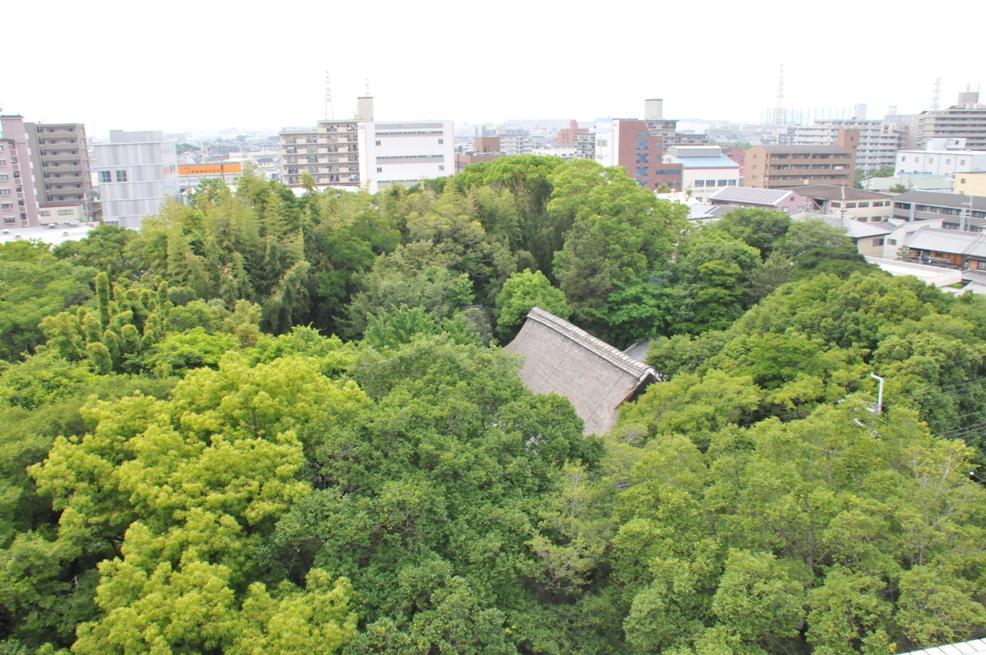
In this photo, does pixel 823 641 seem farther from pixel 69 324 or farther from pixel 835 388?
pixel 69 324

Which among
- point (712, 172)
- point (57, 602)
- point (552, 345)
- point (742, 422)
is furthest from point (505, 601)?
point (712, 172)

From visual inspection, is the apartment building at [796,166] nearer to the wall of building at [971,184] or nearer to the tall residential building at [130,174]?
the wall of building at [971,184]

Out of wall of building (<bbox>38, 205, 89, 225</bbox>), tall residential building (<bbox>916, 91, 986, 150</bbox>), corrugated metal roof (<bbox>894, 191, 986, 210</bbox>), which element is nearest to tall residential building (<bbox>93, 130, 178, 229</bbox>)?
wall of building (<bbox>38, 205, 89, 225</bbox>)

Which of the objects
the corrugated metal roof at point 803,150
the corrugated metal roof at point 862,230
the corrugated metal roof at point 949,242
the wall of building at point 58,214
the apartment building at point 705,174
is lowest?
the corrugated metal roof at point 949,242

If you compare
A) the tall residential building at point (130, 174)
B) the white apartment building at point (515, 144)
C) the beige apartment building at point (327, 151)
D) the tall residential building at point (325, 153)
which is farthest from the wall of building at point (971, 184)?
the white apartment building at point (515, 144)

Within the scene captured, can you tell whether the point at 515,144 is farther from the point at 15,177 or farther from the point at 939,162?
the point at 15,177

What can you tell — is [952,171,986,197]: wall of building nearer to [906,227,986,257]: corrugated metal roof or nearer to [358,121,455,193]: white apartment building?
[906,227,986,257]: corrugated metal roof
